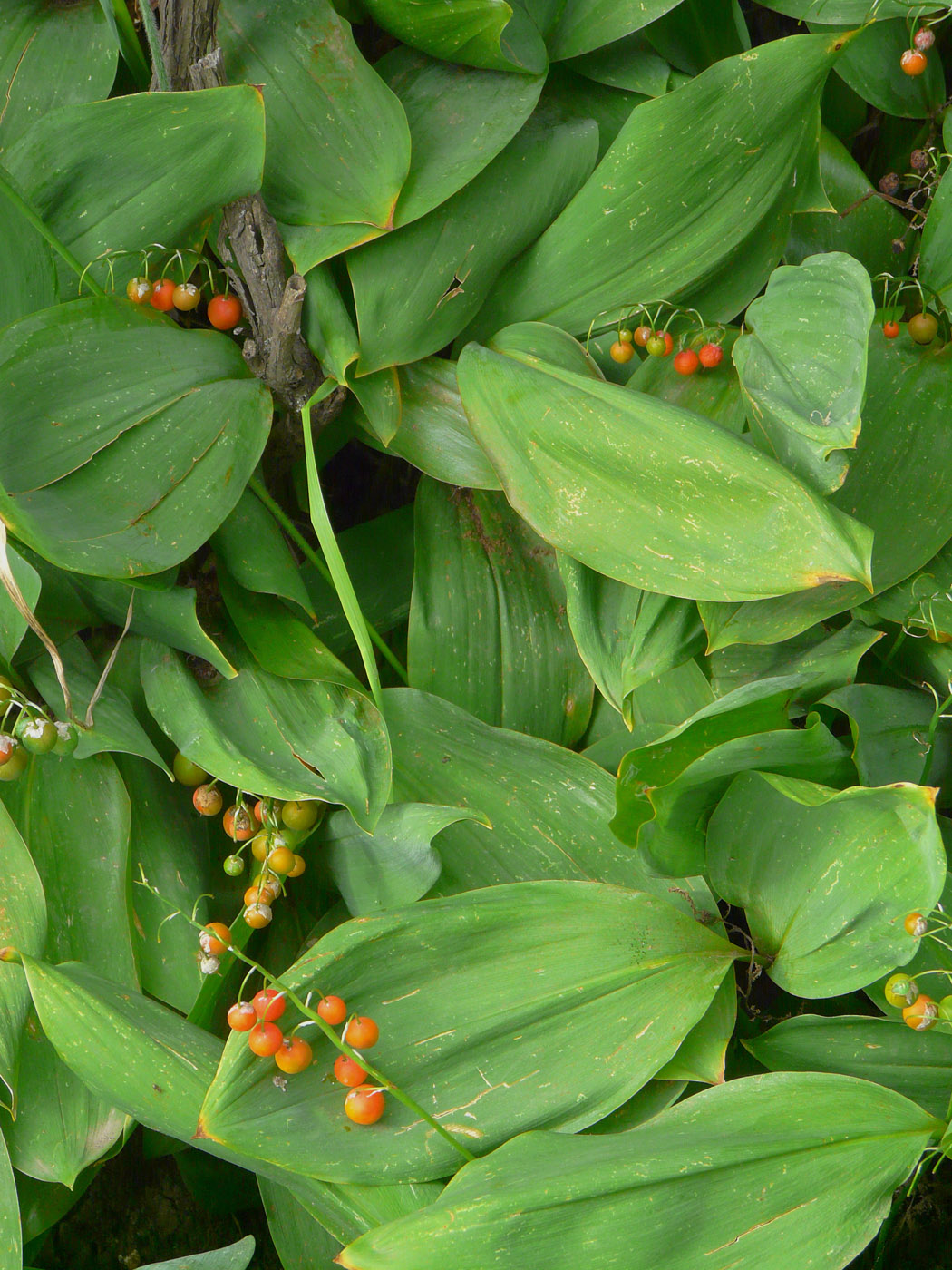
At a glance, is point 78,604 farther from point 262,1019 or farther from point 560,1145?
point 560,1145

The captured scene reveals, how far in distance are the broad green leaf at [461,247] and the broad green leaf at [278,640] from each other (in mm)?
235

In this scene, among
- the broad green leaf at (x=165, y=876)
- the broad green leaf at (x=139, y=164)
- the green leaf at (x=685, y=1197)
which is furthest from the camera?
the broad green leaf at (x=165, y=876)

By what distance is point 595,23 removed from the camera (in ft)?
2.86

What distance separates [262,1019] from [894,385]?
2.42 ft

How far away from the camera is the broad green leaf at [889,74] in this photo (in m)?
0.93

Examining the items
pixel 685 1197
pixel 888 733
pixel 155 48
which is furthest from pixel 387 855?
pixel 155 48

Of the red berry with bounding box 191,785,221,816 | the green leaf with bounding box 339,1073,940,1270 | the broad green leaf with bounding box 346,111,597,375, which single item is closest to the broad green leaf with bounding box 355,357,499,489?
the broad green leaf with bounding box 346,111,597,375

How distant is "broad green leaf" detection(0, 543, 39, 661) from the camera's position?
77 centimetres

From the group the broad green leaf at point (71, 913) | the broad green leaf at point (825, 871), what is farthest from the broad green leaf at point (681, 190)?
the broad green leaf at point (71, 913)

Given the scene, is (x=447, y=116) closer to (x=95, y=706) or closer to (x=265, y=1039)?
(x=95, y=706)

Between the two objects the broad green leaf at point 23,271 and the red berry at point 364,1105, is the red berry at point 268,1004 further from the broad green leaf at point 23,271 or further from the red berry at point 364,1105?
the broad green leaf at point 23,271

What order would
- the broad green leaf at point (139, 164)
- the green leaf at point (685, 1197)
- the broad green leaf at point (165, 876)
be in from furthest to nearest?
the broad green leaf at point (165, 876) < the broad green leaf at point (139, 164) < the green leaf at point (685, 1197)

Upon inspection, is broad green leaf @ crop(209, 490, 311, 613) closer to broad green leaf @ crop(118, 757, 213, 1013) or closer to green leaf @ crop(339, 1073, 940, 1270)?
broad green leaf @ crop(118, 757, 213, 1013)

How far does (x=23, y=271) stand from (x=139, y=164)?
0.13m
